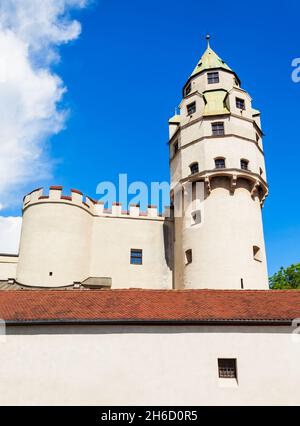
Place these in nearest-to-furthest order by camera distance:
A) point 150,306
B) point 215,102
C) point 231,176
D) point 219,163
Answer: point 150,306 < point 231,176 < point 219,163 < point 215,102

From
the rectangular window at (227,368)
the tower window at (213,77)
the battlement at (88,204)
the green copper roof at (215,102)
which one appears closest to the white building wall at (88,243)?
the battlement at (88,204)

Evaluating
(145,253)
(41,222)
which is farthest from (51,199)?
(145,253)

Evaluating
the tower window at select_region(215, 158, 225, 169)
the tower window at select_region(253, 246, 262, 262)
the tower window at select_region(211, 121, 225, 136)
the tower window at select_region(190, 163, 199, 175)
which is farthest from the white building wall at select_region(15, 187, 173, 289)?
the tower window at select_region(211, 121, 225, 136)

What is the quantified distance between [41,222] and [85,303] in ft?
46.9

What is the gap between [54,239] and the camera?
2983 cm

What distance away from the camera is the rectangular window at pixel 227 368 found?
51.0 feet

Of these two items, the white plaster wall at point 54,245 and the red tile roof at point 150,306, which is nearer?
the red tile roof at point 150,306

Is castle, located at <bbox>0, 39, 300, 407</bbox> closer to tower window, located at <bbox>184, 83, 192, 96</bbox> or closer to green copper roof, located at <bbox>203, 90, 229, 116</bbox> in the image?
green copper roof, located at <bbox>203, 90, 229, 116</bbox>

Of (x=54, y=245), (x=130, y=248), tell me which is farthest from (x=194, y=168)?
(x=54, y=245)

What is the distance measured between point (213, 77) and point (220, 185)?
11126mm

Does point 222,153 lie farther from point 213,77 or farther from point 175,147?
point 213,77

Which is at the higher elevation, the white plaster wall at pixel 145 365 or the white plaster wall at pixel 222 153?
the white plaster wall at pixel 222 153

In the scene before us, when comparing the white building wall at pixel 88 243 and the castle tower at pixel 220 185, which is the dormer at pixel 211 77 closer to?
the castle tower at pixel 220 185

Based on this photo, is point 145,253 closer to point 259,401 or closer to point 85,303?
point 85,303
